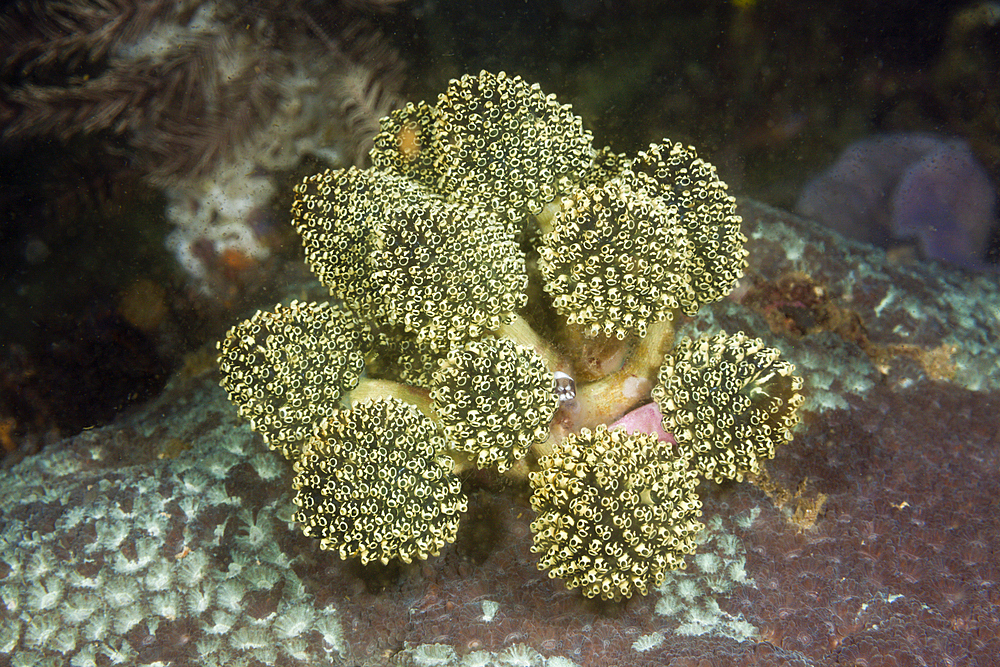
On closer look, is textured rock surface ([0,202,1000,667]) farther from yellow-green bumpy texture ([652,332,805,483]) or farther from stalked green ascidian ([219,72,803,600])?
yellow-green bumpy texture ([652,332,805,483])

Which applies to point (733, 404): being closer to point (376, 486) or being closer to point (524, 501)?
point (524, 501)

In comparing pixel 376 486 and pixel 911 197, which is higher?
pixel 911 197

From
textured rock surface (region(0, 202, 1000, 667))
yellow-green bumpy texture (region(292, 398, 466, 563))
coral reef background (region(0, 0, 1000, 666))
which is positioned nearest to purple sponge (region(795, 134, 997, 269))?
coral reef background (region(0, 0, 1000, 666))

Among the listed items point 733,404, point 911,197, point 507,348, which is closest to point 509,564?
point 507,348

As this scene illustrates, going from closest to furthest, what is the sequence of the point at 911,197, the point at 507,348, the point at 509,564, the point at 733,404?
1. the point at 507,348
2. the point at 733,404
3. the point at 509,564
4. the point at 911,197

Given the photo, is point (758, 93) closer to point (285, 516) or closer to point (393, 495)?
point (393, 495)
